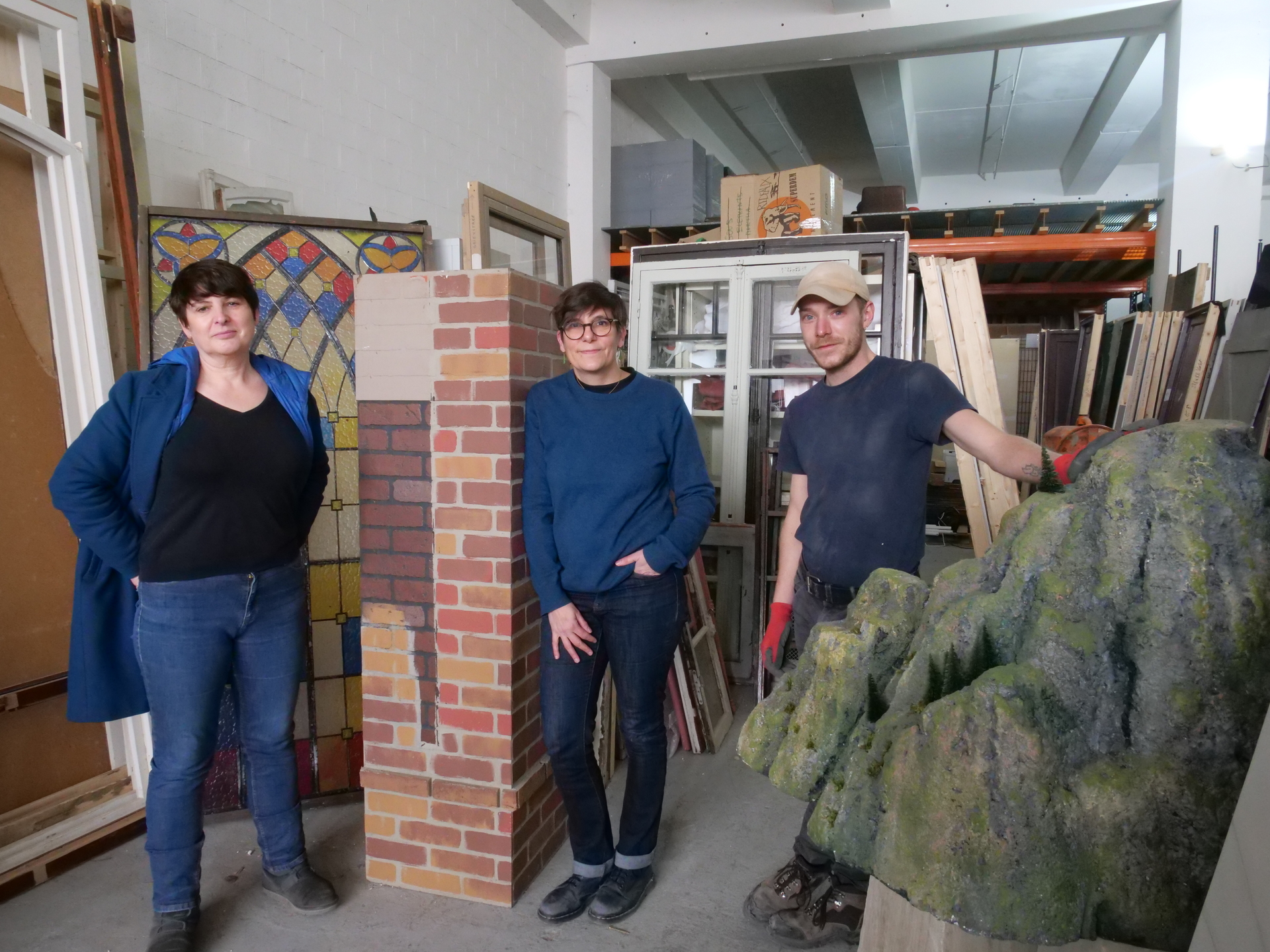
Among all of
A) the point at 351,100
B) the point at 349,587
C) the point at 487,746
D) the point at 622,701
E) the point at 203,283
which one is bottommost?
the point at 487,746

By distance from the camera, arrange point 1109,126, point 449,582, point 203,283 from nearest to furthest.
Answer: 1. point 203,283
2. point 449,582
3. point 1109,126

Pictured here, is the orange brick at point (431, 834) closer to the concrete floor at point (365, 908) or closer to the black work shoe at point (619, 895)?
the concrete floor at point (365, 908)

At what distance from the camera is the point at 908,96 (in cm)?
823

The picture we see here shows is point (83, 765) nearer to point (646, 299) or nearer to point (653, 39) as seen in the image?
point (646, 299)

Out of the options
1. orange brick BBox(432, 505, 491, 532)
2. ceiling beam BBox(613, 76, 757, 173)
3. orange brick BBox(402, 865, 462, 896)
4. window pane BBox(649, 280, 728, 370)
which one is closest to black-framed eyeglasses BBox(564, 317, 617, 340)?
orange brick BBox(432, 505, 491, 532)

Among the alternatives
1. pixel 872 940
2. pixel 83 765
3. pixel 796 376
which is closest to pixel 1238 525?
pixel 872 940

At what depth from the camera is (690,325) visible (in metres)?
5.38

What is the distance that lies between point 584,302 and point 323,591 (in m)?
1.62

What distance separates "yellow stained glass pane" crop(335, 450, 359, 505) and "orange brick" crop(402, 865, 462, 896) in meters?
1.29

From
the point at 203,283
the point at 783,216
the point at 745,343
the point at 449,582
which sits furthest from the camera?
the point at 783,216

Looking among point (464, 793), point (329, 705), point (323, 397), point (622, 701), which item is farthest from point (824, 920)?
point (323, 397)

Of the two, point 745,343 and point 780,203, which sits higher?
point 780,203

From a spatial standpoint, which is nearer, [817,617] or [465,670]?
[817,617]

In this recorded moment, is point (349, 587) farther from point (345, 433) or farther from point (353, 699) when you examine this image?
point (345, 433)
